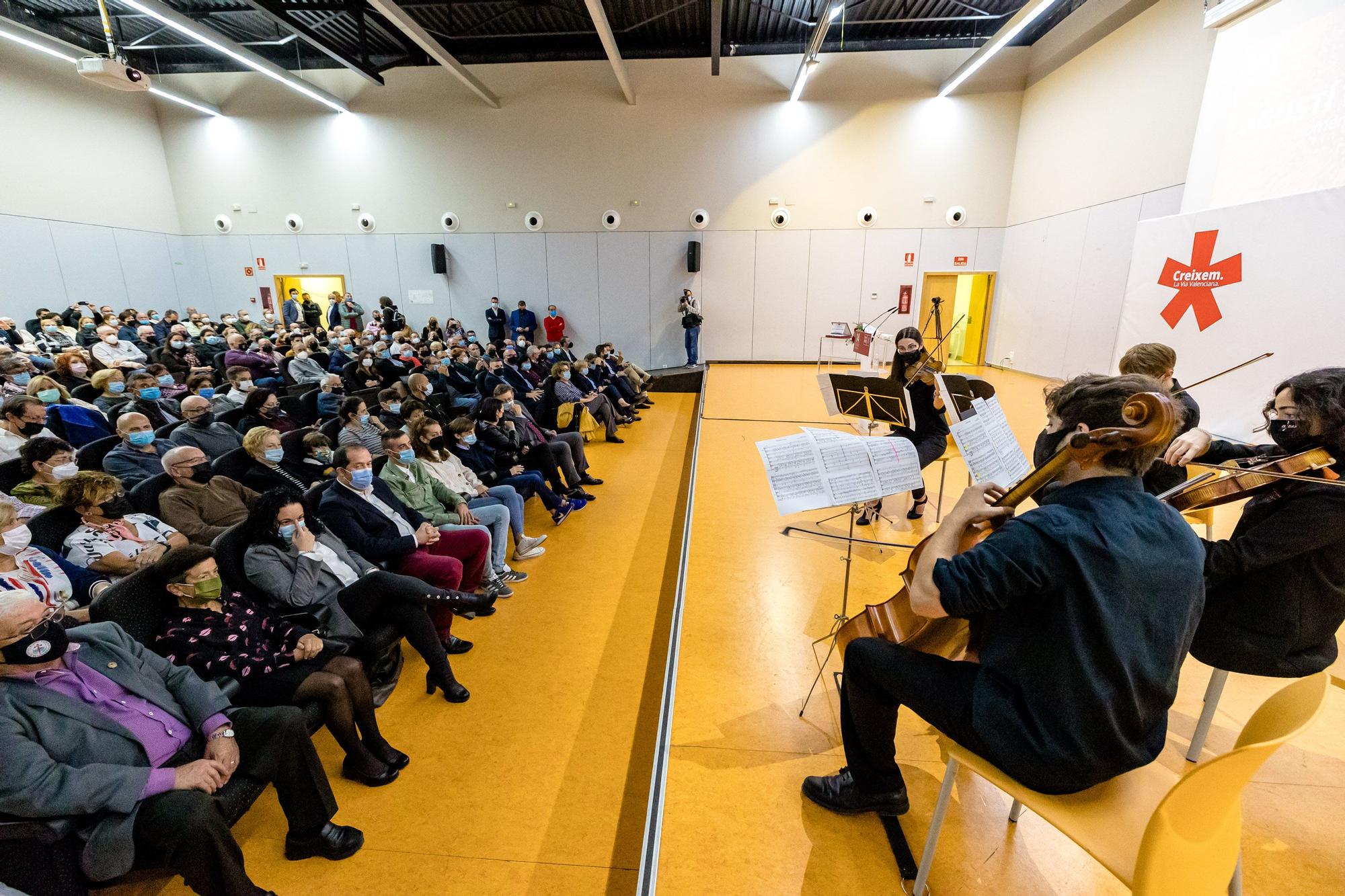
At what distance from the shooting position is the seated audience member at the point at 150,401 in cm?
412

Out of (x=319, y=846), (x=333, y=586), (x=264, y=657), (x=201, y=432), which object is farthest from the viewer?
(x=201, y=432)

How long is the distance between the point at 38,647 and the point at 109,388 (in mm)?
4542

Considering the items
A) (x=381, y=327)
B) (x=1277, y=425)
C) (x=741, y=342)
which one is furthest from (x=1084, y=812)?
(x=381, y=327)

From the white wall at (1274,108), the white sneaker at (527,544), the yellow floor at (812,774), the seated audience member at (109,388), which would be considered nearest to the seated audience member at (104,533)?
the white sneaker at (527,544)

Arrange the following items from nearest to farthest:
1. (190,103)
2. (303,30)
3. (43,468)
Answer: (43,468), (303,30), (190,103)

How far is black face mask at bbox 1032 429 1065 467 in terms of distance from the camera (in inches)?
54.5

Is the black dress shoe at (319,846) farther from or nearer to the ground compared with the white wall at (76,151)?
nearer to the ground

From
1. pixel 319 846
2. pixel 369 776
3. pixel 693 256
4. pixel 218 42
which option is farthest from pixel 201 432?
pixel 693 256

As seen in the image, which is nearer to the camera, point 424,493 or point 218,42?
point 424,493

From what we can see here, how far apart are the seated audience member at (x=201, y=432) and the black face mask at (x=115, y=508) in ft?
3.85

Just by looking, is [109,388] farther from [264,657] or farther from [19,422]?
[264,657]

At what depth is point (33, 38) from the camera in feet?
25.9

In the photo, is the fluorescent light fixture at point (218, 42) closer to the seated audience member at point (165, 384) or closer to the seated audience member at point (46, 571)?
the seated audience member at point (165, 384)

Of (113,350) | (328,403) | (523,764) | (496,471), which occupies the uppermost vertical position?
(113,350)
